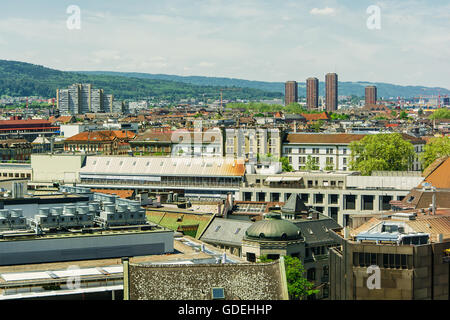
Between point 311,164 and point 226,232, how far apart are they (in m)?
84.6

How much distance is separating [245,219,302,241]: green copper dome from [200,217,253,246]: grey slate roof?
134 inches

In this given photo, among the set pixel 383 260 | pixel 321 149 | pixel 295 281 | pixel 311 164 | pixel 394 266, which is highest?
pixel 383 260

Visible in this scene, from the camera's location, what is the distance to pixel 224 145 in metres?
167

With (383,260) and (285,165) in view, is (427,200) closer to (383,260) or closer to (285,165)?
(383,260)

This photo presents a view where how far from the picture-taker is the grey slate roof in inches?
2923

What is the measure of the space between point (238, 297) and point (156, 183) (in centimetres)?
7586

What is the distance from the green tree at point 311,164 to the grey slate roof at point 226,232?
7833cm

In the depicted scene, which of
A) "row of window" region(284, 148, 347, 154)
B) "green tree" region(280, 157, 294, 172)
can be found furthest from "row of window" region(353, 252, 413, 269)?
"row of window" region(284, 148, 347, 154)

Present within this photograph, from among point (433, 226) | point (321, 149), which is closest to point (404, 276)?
point (433, 226)

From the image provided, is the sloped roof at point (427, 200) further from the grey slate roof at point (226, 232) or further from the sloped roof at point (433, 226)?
the sloped roof at point (433, 226)

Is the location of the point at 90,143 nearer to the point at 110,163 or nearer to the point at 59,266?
the point at 110,163

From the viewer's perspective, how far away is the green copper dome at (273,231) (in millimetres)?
69000

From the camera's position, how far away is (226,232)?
75688mm
